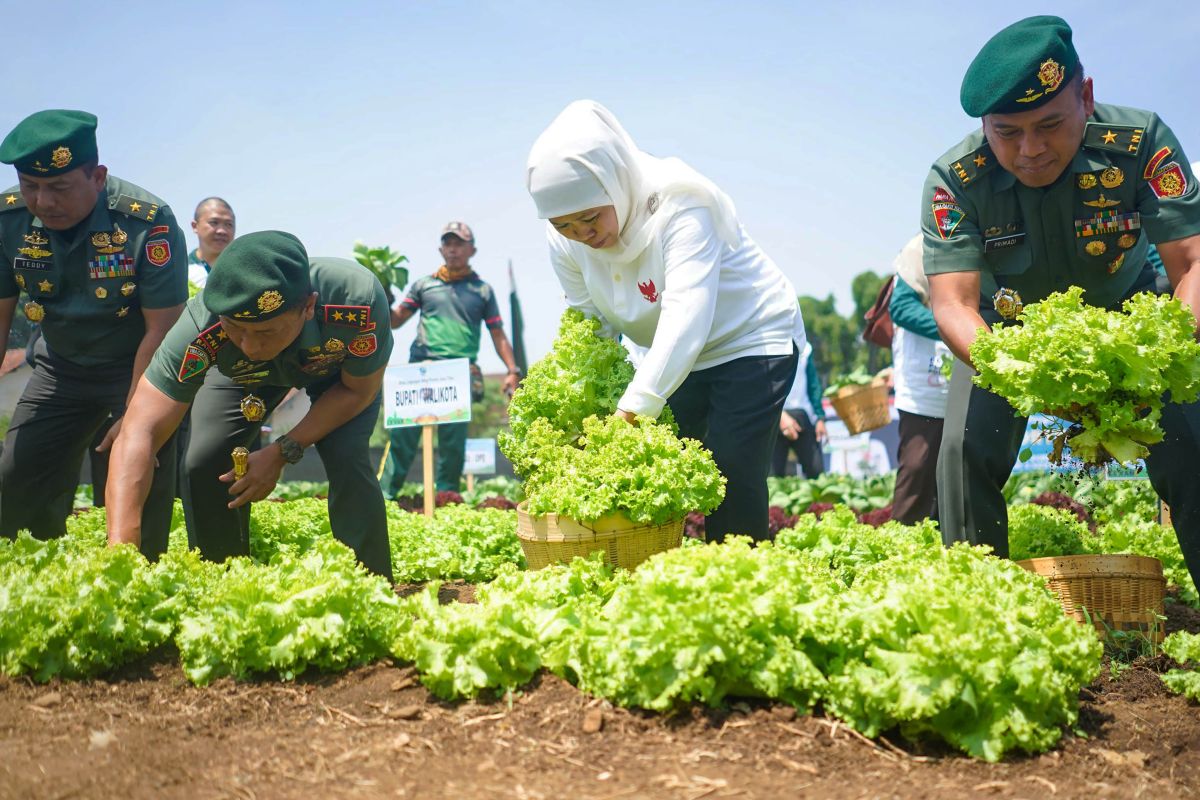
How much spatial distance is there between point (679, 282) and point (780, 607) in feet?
5.76

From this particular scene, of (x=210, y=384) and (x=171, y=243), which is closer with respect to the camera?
(x=210, y=384)

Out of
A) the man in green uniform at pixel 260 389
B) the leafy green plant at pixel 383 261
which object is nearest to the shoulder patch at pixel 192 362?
the man in green uniform at pixel 260 389

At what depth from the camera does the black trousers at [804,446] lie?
10.8m

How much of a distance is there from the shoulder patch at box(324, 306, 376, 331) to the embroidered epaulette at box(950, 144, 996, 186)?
2.68 m

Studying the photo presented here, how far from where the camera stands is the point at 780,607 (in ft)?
10.1

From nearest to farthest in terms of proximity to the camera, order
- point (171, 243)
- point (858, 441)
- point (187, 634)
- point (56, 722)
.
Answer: point (56, 722)
point (187, 634)
point (171, 243)
point (858, 441)

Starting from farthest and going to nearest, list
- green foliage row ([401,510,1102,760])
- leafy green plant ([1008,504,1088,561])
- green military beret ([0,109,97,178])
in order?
green military beret ([0,109,97,178])
leafy green plant ([1008,504,1088,561])
green foliage row ([401,510,1102,760])

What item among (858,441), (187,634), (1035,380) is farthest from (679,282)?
(858,441)

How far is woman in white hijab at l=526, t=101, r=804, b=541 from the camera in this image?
4352 mm

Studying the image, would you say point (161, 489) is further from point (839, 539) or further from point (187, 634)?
point (839, 539)

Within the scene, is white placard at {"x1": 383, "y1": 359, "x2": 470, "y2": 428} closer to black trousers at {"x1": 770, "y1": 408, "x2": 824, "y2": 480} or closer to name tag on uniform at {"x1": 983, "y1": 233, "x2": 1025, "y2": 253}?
black trousers at {"x1": 770, "y1": 408, "x2": 824, "y2": 480}

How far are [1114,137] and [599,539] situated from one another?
8.41 feet

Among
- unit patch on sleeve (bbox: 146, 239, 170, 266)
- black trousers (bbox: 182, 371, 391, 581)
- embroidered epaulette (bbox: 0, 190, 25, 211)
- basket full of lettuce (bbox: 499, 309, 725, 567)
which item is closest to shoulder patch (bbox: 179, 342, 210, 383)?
black trousers (bbox: 182, 371, 391, 581)

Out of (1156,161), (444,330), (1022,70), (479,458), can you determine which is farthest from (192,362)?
(479,458)
